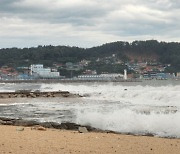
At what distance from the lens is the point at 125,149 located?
769cm

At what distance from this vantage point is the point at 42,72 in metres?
178

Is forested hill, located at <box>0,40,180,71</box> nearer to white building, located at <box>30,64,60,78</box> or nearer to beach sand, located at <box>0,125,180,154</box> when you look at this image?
white building, located at <box>30,64,60,78</box>

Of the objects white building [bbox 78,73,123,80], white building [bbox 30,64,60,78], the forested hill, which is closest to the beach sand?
white building [bbox 78,73,123,80]

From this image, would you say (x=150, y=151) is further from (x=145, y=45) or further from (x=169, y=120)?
(x=145, y=45)

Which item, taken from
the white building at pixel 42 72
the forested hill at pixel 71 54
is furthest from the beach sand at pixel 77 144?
the forested hill at pixel 71 54

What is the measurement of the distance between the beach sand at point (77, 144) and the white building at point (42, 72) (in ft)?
543

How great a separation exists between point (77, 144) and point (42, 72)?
172m

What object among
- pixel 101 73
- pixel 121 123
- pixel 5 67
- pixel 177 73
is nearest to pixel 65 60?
pixel 101 73

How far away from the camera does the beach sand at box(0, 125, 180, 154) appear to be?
23.7ft

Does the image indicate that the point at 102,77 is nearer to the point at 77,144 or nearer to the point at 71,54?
the point at 71,54

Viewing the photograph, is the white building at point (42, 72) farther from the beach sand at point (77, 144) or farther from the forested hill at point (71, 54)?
the beach sand at point (77, 144)

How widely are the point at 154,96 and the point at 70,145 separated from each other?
892 inches

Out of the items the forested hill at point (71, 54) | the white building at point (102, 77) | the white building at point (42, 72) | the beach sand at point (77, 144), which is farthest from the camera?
the forested hill at point (71, 54)

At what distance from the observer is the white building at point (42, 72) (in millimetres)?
175500
